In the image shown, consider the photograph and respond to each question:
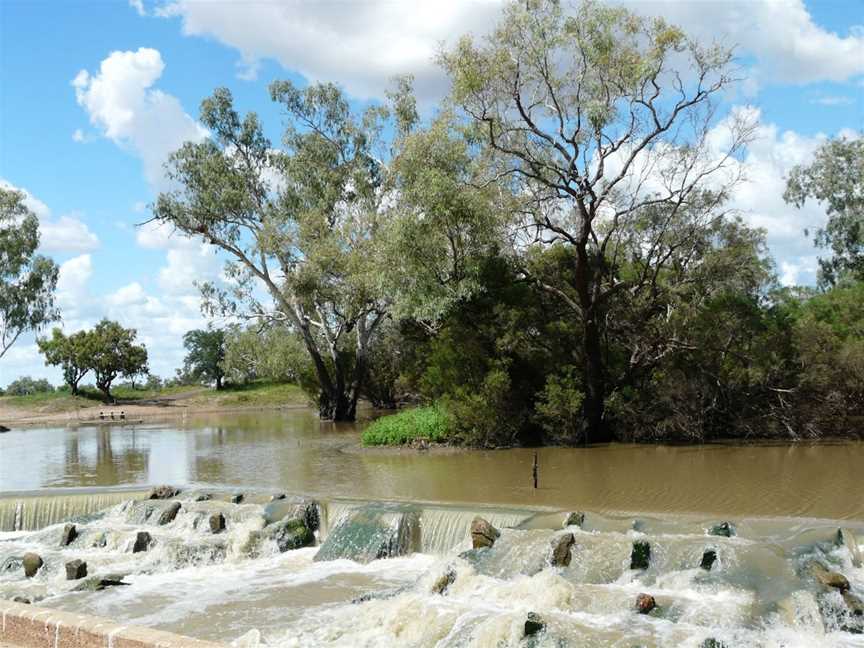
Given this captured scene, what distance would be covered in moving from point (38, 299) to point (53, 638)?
4927 cm

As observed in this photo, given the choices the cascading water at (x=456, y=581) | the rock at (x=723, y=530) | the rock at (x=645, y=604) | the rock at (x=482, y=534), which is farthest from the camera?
the rock at (x=482, y=534)

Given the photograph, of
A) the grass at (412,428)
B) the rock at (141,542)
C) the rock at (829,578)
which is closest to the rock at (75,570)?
the rock at (141,542)

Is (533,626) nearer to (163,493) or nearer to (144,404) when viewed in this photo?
(163,493)

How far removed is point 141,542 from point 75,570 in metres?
1.64

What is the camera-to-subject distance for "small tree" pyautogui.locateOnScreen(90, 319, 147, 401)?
6675 cm

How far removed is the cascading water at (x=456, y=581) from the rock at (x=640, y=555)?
66 millimetres

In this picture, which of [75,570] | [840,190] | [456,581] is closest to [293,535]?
[75,570]

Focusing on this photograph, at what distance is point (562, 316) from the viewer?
25406 mm

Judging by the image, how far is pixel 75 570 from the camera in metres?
13.1

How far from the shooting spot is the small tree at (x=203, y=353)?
8506 centimetres

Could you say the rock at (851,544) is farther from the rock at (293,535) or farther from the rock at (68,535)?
the rock at (68,535)

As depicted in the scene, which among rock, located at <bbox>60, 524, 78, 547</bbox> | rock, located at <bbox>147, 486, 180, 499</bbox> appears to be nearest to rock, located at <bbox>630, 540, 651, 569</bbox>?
rock, located at <bbox>147, 486, 180, 499</bbox>

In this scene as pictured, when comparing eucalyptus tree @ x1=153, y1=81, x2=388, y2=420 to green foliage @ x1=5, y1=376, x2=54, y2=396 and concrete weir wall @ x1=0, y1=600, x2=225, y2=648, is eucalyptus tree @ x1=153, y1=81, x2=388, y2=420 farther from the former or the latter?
green foliage @ x1=5, y1=376, x2=54, y2=396

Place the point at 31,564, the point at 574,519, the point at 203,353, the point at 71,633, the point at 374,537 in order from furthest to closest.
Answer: the point at 203,353
the point at 374,537
the point at 31,564
the point at 574,519
the point at 71,633
